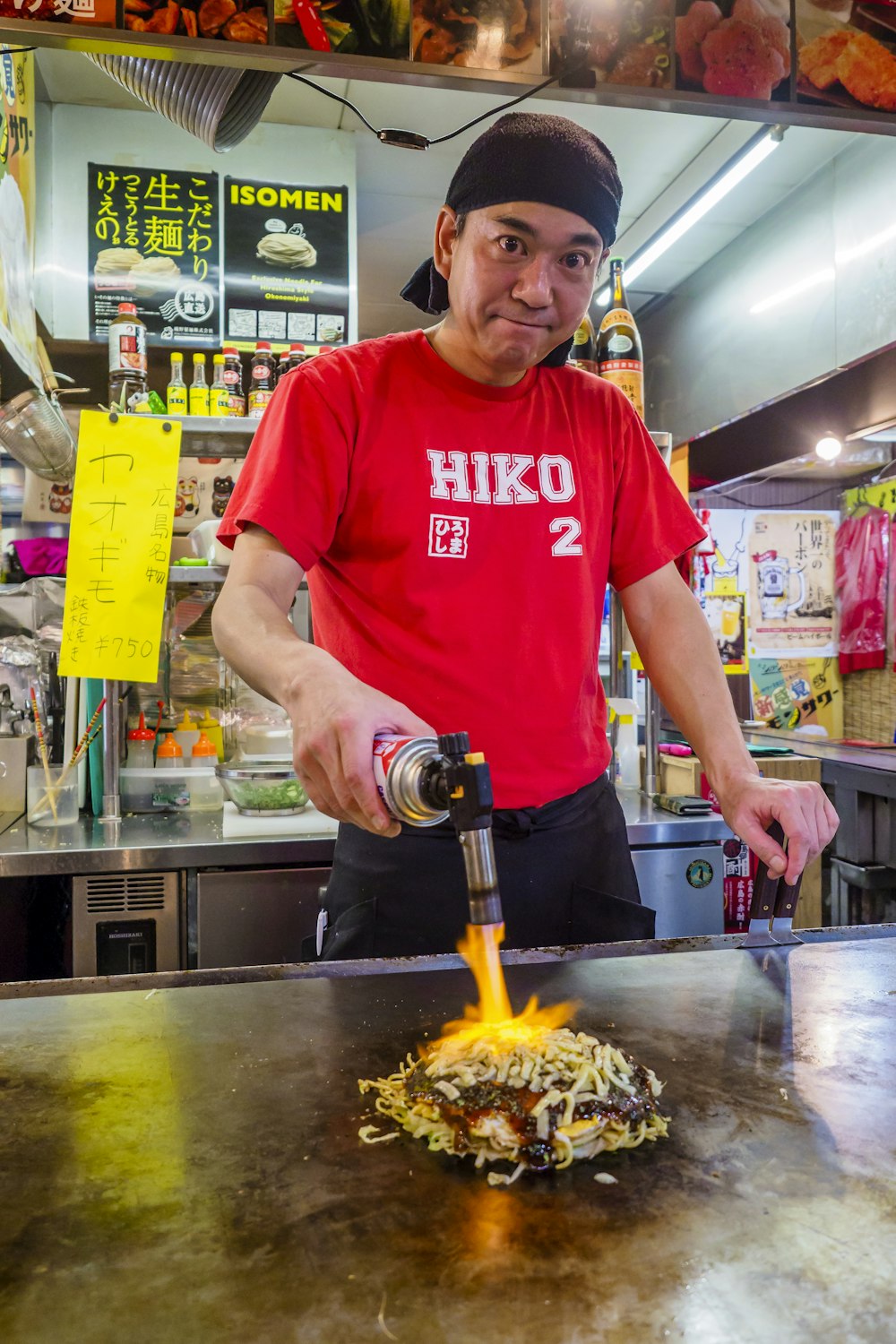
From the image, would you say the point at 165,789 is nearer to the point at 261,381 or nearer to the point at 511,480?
the point at 261,381

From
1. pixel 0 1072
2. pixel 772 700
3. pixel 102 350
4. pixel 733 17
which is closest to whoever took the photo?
pixel 0 1072

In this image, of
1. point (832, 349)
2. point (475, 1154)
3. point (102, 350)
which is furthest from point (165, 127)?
point (475, 1154)

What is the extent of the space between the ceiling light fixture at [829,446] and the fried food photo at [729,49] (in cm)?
341

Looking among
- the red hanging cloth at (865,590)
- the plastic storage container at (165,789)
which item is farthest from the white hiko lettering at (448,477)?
the red hanging cloth at (865,590)

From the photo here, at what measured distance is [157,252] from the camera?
12.9ft

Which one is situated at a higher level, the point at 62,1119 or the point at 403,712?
the point at 403,712

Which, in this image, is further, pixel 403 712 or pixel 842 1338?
pixel 403 712

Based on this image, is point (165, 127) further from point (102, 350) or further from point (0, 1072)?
point (0, 1072)

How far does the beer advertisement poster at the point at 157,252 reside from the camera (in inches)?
153

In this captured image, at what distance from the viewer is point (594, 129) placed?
13.8 ft

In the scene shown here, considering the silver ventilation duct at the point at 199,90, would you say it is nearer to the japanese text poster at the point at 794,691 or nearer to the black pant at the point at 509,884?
the black pant at the point at 509,884

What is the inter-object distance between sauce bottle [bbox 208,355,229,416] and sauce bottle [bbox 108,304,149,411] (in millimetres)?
299

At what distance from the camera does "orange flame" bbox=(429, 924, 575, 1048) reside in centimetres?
109

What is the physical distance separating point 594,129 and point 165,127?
1780 millimetres
